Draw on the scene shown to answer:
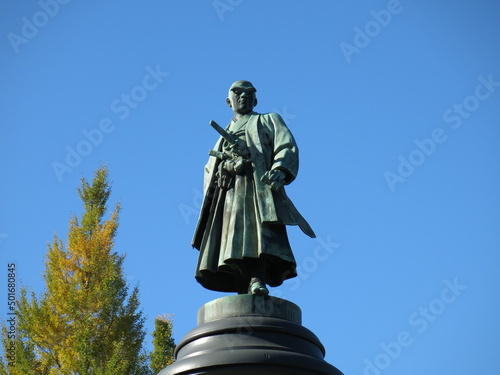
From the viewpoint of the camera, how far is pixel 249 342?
6.62 metres

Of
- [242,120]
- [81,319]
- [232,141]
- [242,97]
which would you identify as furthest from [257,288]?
[81,319]

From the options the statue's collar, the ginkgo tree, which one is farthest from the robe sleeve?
the ginkgo tree

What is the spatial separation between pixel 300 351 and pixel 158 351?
11.4 meters

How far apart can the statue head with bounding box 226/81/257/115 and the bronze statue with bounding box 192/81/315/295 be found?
0.49 feet

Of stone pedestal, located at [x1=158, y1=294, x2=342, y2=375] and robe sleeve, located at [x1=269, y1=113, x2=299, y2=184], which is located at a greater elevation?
robe sleeve, located at [x1=269, y1=113, x2=299, y2=184]

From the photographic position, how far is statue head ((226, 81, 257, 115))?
27.8ft

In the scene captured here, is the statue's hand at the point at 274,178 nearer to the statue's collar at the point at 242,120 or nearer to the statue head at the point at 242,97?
the statue's collar at the point at 242,120

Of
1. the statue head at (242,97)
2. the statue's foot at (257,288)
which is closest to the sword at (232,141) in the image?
the statue head at (242,97)

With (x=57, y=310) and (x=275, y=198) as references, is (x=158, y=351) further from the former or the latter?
(x=275, y=198)

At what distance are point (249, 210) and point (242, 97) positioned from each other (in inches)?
58.6

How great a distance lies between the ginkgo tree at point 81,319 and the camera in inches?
583

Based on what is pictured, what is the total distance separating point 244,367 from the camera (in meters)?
6.36

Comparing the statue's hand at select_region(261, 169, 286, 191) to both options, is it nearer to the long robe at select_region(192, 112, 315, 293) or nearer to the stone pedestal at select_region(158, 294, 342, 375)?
the long robe at select_region(192, 112, 315, 293)

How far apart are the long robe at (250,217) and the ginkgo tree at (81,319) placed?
7.55 m
